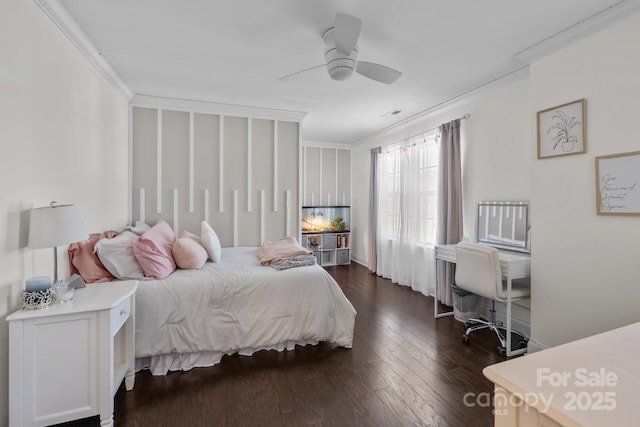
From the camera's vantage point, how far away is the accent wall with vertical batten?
3.69 meters

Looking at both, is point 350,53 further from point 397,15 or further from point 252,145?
point 252,145

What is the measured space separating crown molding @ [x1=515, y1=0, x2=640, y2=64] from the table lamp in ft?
11.8

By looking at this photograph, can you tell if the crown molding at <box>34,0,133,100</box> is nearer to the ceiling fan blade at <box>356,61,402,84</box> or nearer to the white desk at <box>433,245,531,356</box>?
the ceiling fan blade at <box>356,61,402,84</box>

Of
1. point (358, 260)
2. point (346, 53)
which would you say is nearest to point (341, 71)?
point (346, 53)

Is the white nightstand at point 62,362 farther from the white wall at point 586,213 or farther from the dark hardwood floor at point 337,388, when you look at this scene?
the white wall at point 586,213

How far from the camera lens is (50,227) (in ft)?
5.27

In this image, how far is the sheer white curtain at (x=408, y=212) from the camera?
423 centimetres

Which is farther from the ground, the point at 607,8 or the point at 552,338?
the point at 607,8

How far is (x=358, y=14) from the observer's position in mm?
2031

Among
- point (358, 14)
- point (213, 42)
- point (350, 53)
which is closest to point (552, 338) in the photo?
point (350, 53)

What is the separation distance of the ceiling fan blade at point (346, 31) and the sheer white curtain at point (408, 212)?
251 centimetres

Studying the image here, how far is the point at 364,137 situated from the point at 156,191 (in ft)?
12.7

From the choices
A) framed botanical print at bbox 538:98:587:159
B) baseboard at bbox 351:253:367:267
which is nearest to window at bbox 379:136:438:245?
baseboard at bbox 351:253:367:267

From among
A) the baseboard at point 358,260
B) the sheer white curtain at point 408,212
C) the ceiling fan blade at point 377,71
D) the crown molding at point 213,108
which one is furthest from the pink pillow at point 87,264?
the baseboard at point 358,260
